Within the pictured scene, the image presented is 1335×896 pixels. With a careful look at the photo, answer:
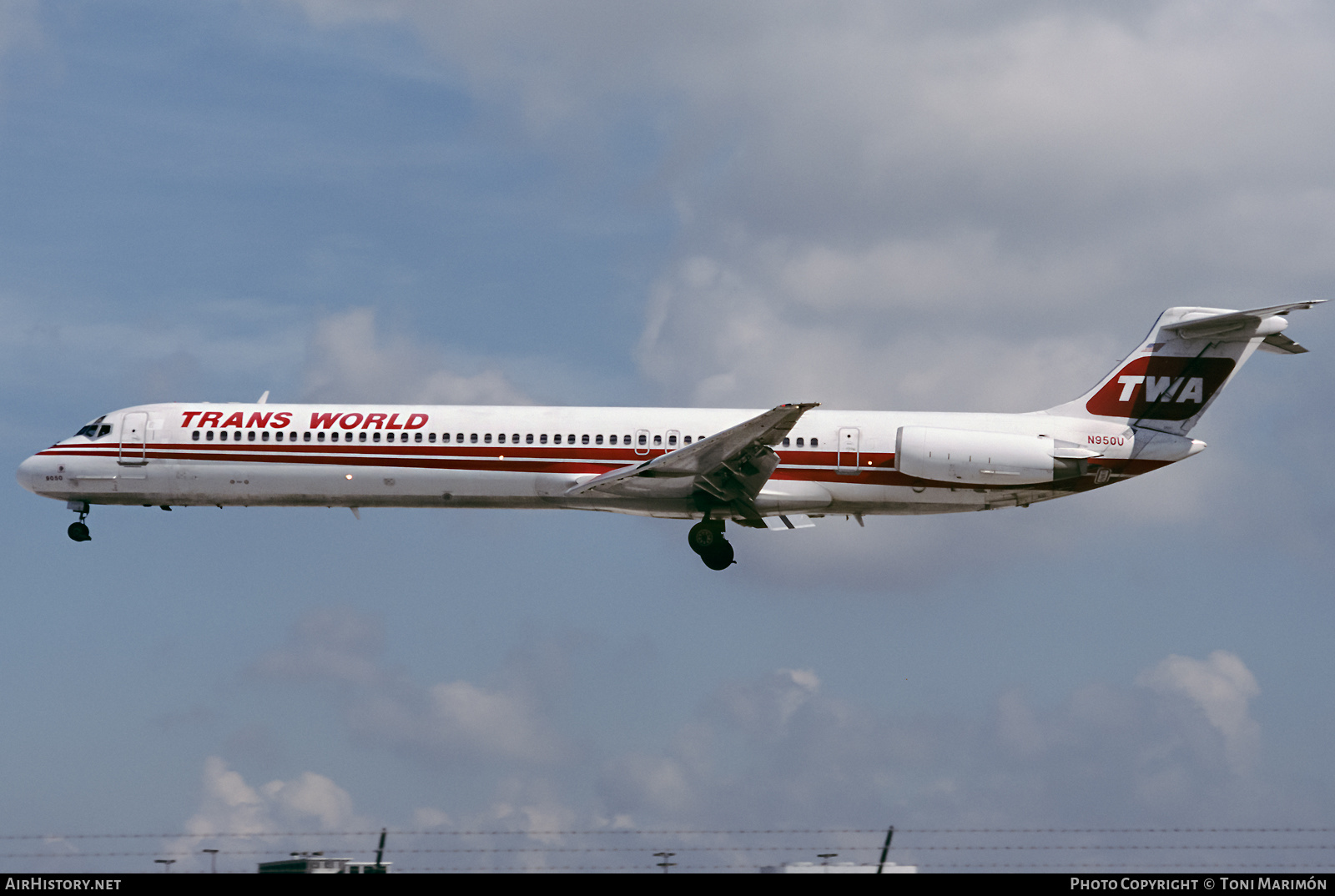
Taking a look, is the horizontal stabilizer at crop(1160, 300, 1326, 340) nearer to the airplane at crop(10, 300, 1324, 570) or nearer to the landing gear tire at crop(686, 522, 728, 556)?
the airplane at crop(10, 300, 1324, 570)

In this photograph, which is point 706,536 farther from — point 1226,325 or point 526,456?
point 1226,325

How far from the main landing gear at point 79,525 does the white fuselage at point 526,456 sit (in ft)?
6.10

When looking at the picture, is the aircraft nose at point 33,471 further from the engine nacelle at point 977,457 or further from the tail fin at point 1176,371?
the tail fin at point 1176,371

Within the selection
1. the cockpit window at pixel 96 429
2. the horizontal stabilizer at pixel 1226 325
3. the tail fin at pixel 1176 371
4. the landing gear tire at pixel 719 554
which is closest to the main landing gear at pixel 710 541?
the landing gear tire at pixel 719 554

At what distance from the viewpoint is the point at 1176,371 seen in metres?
37.9

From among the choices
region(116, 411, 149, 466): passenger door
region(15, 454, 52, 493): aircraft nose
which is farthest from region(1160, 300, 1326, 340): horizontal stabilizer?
region(15, 454, 52, 493): aircraft nose

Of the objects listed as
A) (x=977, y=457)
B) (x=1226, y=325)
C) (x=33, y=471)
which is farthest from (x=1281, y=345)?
(x=33, y=471)

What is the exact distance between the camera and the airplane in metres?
36.8

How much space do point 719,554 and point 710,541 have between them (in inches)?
16.8

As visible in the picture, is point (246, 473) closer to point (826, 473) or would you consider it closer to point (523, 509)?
point (523, 509)

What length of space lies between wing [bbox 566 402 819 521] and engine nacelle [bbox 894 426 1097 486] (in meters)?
3.33

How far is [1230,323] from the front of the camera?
121 ft
